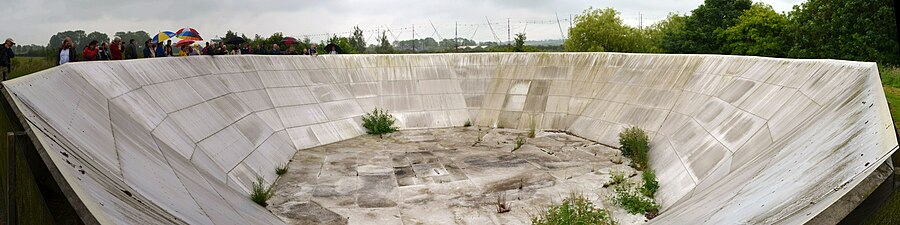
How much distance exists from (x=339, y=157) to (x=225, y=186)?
6267mm

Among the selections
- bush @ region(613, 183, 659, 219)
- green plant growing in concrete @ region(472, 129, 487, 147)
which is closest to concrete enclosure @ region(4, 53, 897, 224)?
bush @ region(613, 183, 659, 219)

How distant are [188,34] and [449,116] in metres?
10.5

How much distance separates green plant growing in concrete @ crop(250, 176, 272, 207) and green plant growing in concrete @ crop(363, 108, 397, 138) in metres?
8.32

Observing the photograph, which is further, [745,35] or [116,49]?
[745,35]

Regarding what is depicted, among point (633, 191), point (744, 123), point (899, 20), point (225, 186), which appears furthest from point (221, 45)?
point (899, 20)

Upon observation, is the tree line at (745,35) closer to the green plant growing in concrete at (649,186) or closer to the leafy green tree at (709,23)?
the leafy green tree at (709,23)

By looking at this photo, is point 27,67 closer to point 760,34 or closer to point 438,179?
point 438,179

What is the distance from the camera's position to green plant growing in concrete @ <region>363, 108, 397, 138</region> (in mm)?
21672

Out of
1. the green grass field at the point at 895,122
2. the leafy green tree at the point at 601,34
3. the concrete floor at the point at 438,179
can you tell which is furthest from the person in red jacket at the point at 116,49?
the leafy green tree at the point at 601,34

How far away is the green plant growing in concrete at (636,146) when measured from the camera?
622 inches

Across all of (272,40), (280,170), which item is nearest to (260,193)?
(280,170)

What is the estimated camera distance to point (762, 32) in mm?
46688

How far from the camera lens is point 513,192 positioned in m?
13.7

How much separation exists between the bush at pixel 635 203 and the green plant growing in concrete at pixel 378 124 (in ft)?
33.4
